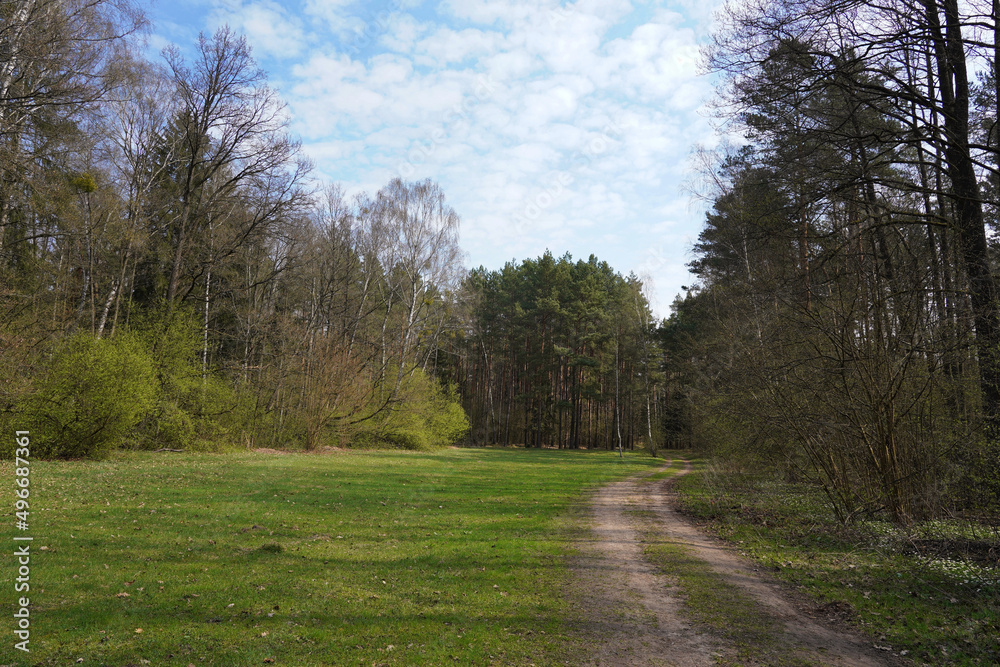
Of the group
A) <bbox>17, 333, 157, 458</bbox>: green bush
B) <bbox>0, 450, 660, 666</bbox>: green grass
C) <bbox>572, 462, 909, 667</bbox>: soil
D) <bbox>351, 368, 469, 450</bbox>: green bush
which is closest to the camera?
<bbox>0, 450, 660, 666</bbox>: green grass

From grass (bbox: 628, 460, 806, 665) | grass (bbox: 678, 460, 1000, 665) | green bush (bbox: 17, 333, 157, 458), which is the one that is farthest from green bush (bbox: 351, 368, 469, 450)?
grass (bbox: 628, 460, 806, 665)

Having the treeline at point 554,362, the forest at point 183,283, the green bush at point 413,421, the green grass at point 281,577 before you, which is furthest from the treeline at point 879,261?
the treeline at point 554,362

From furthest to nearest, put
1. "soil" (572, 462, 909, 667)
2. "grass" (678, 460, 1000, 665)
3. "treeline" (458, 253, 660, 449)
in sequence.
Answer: "treeline" (458, 253, 660, 449) < "grass" (678, 460, 1000, 665) < "soil" (572, 462, 909, 667)

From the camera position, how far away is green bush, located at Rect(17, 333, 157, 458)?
15.0 meters

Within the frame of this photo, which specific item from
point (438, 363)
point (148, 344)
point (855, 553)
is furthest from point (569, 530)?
point (438, 363)

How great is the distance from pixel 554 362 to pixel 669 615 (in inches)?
1873

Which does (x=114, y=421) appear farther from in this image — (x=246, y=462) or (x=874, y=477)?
(x=874, y=477)

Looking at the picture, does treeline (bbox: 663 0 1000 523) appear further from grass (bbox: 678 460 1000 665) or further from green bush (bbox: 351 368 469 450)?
green bush (bbox: 351 368 469 450)

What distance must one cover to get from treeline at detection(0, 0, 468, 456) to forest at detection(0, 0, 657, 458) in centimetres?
9

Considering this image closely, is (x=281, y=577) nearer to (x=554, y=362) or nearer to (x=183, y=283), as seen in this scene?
(x=183, y=283)

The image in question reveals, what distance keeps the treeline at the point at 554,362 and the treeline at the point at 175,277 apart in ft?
51.0

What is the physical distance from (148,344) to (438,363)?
118 feet

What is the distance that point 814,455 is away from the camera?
10.8 meters

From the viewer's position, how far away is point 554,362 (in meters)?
53.1
